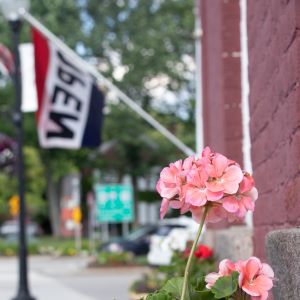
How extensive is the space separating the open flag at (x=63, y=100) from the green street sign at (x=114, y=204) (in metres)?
12.3

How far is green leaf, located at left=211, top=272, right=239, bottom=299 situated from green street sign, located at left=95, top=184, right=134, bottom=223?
A: 21.7 metres

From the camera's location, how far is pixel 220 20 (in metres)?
7.16

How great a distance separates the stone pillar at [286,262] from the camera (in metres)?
2.63

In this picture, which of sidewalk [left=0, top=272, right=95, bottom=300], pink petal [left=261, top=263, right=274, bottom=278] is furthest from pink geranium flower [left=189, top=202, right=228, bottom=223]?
sidewalk [left=0, top=272, right=95, bottom=300]

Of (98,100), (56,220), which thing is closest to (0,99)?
(56,220)

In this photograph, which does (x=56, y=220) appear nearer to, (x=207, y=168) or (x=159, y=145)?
(x=159, y=145)

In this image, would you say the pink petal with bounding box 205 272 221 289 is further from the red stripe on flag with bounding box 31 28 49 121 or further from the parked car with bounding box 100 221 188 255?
the parked car with bounding box 100 221 188 255

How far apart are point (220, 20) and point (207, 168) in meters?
4.78

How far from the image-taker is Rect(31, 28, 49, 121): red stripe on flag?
11445 millimetres

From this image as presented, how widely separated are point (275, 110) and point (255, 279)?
116 cm

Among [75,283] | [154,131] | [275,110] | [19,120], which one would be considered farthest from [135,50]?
[275,110]

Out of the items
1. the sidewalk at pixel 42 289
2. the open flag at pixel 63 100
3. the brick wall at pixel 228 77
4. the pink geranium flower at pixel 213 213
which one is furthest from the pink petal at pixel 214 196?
the sidewalk at pixel 42 289

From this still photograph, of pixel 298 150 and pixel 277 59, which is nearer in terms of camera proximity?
pixel 298 150

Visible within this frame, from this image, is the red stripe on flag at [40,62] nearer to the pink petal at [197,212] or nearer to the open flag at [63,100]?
the open flag at [63,100]
